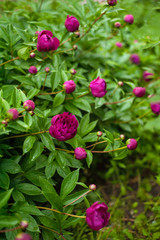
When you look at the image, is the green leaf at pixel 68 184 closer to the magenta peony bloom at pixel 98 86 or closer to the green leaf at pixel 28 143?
the green leaf at pixel 28 143

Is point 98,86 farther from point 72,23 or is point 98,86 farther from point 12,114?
point 12,114

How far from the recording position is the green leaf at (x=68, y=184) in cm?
117

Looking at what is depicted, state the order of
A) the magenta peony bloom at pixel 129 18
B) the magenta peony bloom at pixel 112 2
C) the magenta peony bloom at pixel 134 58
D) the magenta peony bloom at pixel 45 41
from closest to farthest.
→ the magenta peony bloom at pixel 45 41, the magenta peony bloom at pixel 112 2, the magenta peony bloom at pixel 129 18, the magenta peony bloom at pixel 134 58

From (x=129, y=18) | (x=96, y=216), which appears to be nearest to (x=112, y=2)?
(x=129, y=18)

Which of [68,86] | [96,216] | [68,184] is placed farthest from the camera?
[68,86]

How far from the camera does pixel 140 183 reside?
6.93 feet

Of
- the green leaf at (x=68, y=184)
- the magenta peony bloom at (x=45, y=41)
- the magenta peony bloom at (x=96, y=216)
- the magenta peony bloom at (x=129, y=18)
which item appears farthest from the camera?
the magenta peony bloom at (x=129, y=18)

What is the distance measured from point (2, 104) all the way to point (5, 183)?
40 centimetres

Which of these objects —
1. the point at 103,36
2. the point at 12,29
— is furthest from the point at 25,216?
the point at 103,36

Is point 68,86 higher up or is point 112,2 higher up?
point 112,2

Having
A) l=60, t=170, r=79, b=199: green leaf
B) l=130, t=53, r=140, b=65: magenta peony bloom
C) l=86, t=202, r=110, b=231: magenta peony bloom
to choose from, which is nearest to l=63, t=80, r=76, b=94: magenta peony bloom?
l=60, t=170, r=79, b=199: green leaf

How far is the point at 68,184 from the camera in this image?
1182 millimetres

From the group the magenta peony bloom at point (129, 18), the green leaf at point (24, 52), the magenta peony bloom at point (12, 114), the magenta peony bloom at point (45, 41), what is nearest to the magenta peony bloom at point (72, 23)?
the magenta peony bloom at point (45, 41)

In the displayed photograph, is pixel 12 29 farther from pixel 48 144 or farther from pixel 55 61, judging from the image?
pixel 48 144
